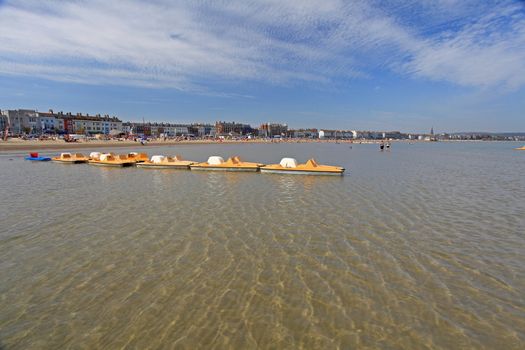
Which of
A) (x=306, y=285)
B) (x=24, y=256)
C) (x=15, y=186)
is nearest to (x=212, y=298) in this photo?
(x=306, y=285)

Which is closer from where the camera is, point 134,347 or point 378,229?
point 134,347

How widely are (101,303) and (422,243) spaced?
31.1 feet

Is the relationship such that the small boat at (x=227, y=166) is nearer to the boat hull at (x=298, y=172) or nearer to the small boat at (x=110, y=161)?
the boat hull at (x=298, y=172)

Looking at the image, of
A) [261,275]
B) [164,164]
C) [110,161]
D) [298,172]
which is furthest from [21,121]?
[261,275]

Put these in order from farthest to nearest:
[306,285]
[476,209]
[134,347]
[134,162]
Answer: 1. [134,162]
2. [476,209]
3. [306,285]
4. [134,347]

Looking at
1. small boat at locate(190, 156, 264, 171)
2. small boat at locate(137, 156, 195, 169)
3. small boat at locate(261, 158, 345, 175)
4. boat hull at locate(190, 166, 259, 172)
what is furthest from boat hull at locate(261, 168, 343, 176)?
small boat at locate(137, 156, 195, 169)

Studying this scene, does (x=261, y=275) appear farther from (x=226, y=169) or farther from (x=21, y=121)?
(x=21, y=121)

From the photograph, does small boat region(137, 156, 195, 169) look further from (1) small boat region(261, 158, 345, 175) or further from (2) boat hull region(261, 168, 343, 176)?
(1) small boat region(261, 158, 345, 175)

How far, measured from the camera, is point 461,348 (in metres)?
4.63

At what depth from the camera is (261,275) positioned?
6.98 meters

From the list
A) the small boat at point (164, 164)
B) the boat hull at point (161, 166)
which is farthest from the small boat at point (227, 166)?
the small boat at point (164, 164)

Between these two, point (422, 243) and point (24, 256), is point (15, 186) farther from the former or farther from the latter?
point (422, 243)

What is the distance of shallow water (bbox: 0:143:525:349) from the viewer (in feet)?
16.2

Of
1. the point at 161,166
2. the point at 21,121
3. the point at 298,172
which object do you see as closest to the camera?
the point at 298,172
